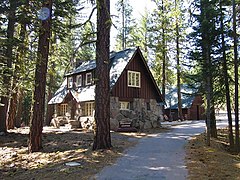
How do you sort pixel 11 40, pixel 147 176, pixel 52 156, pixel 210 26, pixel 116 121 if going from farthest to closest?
1. pixel 116 121
2. pixel 210 26
3. pixel 52 156
4. pixel 11 40
5. pixel 147 176

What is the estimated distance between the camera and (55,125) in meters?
23.7

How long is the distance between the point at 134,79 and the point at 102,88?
1134 cm

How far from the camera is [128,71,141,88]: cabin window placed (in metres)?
20.4

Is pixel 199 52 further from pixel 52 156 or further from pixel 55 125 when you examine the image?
pixel 55 125

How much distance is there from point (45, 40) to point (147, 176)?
7.24m

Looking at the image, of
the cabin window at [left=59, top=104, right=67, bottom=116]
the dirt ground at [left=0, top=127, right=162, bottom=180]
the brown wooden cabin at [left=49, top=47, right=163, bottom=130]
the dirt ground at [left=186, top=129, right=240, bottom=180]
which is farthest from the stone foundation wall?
the dirt ground at [left=186, top=129, right=240, bottom=180]

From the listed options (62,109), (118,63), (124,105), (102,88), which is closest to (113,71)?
(118,63)

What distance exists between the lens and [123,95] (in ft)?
64.8

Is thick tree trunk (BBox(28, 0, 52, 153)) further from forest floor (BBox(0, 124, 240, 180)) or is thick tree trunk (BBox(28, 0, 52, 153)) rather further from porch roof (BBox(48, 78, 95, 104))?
porch roof (BBox(48, 78, 95, 104))

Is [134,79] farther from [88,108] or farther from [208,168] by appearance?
[208,168]

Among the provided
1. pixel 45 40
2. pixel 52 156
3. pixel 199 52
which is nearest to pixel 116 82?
pixel 199 52

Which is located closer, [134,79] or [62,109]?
[134,79]

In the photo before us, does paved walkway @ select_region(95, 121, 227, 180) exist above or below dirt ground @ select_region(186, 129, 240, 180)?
above

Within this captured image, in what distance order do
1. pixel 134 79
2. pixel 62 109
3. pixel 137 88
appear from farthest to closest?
pixel 62 109
pixel 137 88
pixel 134 79
